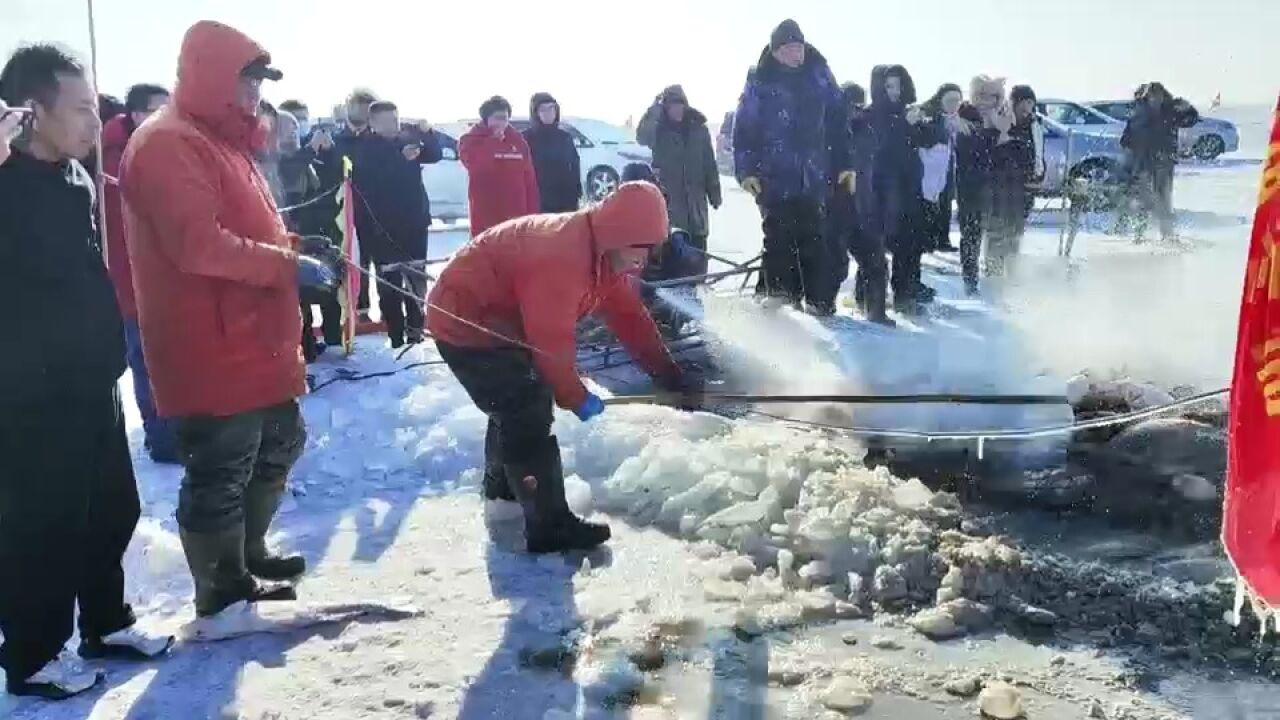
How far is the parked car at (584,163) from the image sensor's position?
1895cm

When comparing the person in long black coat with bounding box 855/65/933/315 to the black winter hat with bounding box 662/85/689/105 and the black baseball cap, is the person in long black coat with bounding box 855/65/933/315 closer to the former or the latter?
the black winter hat with bounding box 662/85/689/105

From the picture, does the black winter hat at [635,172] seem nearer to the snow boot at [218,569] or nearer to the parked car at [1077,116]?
the snow boot at [218,569]

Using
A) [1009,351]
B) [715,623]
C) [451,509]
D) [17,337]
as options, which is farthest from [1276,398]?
[1009,351]

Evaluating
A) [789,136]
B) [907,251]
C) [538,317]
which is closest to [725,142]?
[907,251]

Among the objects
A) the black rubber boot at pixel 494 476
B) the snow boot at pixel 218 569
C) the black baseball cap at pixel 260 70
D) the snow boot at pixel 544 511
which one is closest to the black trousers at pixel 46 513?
the snow boot at pixel 218 569

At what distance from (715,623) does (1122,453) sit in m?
2.39

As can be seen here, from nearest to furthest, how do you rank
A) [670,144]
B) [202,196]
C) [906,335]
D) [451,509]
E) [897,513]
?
[202,196]
[897,513]
[451,509]
[906,335]
[670,144]

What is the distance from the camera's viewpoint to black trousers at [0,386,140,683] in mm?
3133

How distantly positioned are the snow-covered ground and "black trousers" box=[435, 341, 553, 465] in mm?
445

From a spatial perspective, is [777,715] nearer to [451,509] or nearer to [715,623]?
[715,623]

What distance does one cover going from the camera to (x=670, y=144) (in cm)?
977

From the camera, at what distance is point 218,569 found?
364cm

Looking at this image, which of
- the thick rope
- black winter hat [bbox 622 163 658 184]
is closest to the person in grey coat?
black winter hat [bbox 622 163 658 184]

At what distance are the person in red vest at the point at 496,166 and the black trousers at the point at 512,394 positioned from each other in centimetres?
461
